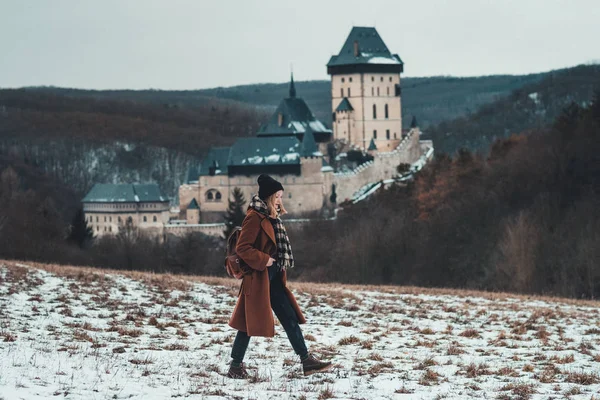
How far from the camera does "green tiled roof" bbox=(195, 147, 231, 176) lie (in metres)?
88.4

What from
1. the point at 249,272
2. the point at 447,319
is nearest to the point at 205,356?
the point at 249,272

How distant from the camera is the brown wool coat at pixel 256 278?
10188 millimetres

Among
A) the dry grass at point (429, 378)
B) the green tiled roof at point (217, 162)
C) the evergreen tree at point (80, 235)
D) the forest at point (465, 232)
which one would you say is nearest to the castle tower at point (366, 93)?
the green tiled roof at point (217, 162)

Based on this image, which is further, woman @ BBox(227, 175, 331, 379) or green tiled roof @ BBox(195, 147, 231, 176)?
green tiled roof @ BBox(195, 147, 231, 176)

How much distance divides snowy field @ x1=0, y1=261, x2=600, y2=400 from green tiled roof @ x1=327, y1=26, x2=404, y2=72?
82.0 metres

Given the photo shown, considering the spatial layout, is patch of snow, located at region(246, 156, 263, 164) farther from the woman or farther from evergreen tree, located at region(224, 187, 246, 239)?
the woman

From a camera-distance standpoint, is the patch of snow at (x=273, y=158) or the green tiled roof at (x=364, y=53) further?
the green tiled roof at (x=364, y=53)

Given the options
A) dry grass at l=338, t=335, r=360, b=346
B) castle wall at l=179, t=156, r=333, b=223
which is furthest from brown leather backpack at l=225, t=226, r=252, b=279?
castle wall at l=179, t=156, r=333, b=223

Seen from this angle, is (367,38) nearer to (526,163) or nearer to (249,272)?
(526,163)

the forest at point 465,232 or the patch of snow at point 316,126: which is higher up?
the patch of snow at point 316,126

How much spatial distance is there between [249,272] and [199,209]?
255ft

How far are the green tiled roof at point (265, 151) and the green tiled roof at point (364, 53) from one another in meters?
14.3

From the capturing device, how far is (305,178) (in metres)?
85.3

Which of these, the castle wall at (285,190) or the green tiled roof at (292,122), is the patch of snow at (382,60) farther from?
the castle wall at (285,190)
